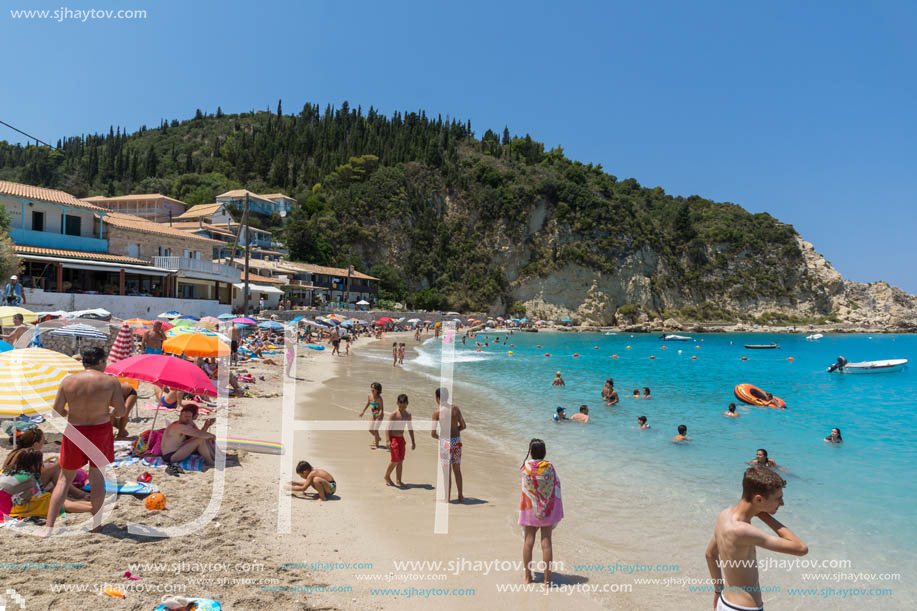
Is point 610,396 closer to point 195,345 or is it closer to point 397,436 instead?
point 397,436

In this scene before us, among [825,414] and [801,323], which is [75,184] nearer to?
[825,414]

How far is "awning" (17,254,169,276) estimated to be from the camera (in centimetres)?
2169

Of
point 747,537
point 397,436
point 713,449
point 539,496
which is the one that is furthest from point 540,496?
point 713,449

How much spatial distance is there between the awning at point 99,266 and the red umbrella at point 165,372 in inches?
794

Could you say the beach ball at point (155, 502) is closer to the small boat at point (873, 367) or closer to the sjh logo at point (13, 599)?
the sjh logo at point (13, 599)

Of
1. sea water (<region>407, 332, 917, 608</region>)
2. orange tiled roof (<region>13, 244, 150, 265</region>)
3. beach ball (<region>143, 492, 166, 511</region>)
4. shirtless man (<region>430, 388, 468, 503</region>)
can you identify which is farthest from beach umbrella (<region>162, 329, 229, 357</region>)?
orange tiled roof (<region>13, 244, 150, 265</region>)

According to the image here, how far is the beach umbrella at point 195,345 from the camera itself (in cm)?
929

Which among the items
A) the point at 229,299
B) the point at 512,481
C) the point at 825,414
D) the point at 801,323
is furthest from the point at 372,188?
the point at 801,323

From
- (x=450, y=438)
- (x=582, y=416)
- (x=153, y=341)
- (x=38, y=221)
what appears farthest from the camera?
(x=38, y=221)

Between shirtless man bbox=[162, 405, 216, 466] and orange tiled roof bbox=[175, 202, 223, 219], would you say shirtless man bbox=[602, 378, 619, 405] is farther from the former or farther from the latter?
orange tiled roof bbox=[175, 202, 223, 219]

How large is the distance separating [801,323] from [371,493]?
330 ft

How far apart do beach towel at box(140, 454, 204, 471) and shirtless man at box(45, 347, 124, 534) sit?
6.92 ft

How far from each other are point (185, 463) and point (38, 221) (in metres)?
25.0

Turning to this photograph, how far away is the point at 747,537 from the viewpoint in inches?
122
